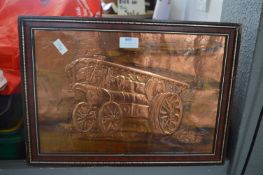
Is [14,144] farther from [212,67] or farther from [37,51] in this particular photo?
[212,67]

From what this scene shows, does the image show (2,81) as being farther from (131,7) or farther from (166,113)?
(131,7)

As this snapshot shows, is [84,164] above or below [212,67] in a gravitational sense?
below

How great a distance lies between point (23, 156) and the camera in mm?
698

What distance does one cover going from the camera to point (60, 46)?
23.4 inches

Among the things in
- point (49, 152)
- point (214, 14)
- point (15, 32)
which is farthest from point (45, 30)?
point (214, 14)

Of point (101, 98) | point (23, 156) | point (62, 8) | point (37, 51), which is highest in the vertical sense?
point (62, 8)

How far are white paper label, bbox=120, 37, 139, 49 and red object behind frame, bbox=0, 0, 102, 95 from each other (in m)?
0.25

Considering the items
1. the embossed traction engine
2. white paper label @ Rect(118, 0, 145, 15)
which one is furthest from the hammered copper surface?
white paper label @ Rect(118, 0, 145, 15)

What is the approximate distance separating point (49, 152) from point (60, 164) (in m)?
0.04

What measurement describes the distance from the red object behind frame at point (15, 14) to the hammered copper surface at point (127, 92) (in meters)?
0.10

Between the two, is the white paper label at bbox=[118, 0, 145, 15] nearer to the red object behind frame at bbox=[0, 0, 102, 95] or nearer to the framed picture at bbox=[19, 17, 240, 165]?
the red object behind frame at bbox=[0, 0, 102, 95]

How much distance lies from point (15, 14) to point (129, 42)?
16.1 inches

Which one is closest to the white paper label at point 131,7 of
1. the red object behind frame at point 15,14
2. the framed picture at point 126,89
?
the red object behind frame at point 15,14

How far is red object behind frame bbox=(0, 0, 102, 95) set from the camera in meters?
0.65
